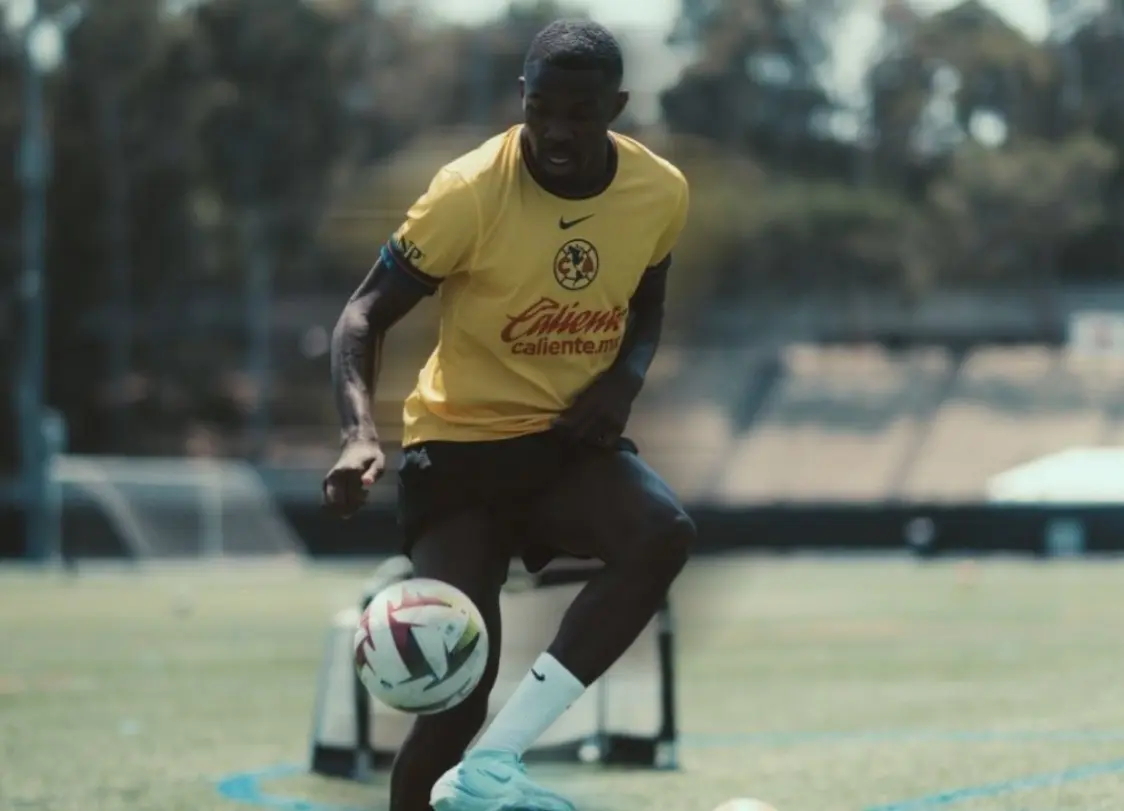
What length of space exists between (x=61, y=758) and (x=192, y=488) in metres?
26.0

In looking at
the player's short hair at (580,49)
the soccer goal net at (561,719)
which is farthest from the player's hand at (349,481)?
the soccer goal net at (561,719)

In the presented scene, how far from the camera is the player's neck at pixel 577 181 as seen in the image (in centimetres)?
528

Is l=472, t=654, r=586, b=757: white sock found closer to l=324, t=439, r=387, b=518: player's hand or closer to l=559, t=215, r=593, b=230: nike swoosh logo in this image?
l=324, t=439, r=387, b=518: player's hand

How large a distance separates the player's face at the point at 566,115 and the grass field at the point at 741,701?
2453 mm

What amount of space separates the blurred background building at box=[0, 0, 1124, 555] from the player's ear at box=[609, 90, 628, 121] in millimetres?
40784

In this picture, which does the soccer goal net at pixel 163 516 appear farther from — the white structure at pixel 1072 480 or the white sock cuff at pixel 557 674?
the white sock cuff at pixel 557 674

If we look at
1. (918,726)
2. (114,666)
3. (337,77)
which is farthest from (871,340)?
(918,726)

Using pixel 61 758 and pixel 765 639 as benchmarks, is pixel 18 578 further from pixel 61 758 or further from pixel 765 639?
pixel 61 758

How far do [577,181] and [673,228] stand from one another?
1.14 feet

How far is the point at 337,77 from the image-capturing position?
205ft

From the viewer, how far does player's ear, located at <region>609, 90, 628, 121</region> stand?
5169mm

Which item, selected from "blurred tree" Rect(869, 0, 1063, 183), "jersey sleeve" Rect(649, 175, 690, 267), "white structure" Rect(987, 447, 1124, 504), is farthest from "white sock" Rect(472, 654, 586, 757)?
"blurred tree" Rect(869, 0, 1063, 183)

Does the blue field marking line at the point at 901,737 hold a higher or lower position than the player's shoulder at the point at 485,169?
lower

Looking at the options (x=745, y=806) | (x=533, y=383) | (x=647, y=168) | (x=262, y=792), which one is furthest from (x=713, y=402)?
(x=745, y=806)
